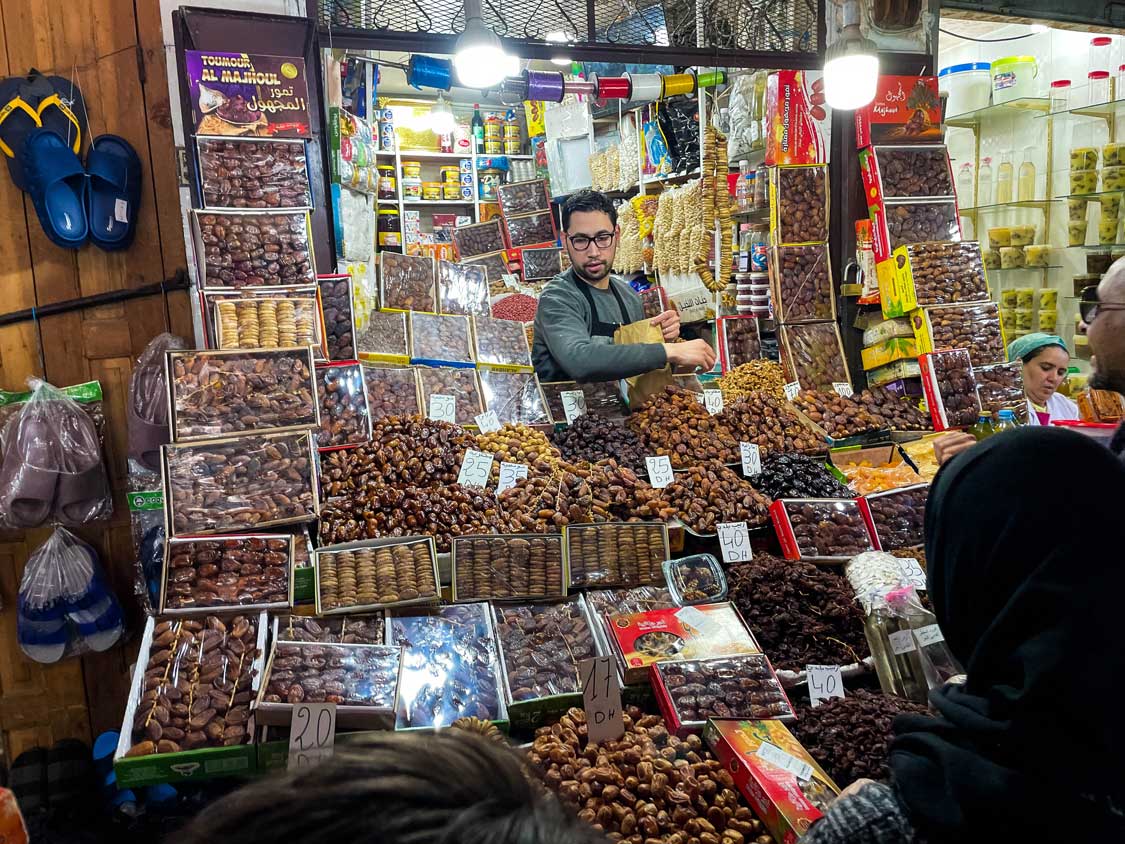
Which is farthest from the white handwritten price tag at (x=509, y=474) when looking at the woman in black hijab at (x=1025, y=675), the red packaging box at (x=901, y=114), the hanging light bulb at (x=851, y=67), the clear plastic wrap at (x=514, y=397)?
the red packaging box at (x=901, y=114)

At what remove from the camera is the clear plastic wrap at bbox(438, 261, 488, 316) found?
4434 mm

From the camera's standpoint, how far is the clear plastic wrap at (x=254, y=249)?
3145 millimetres

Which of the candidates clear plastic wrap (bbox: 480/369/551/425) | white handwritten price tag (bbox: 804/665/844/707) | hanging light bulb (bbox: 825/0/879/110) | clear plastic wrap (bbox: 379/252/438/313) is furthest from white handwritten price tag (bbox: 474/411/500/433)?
hanging light bulb (bbox: 825/0/879/110)

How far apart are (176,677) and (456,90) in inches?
321

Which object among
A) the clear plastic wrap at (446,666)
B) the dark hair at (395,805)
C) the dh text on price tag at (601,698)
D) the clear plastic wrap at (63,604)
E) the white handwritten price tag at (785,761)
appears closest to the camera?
the dark hair at (395,805)

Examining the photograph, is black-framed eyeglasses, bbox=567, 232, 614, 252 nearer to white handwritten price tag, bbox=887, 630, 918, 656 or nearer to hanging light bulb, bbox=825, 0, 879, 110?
hanging light bulb, bbox=825, 0, 879, 110

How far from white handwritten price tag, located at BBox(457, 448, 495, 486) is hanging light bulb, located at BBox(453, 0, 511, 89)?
5.64 feet

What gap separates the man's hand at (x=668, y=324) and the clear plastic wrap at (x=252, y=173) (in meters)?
1.64

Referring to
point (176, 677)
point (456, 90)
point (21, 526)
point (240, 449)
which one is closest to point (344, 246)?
point (240, 449)

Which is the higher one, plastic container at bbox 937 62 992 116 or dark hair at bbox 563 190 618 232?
plastic container at bbox 937 62 992 116

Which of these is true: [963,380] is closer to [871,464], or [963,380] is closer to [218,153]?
[871,464]

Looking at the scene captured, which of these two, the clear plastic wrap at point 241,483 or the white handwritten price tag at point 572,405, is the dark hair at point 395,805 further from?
the white handwritten price tag at point 572,405

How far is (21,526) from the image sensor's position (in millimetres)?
3252

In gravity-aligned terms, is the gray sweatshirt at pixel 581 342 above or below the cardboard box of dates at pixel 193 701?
above
